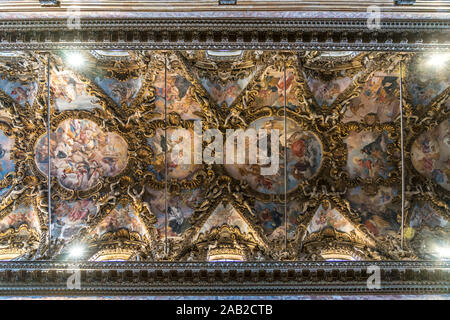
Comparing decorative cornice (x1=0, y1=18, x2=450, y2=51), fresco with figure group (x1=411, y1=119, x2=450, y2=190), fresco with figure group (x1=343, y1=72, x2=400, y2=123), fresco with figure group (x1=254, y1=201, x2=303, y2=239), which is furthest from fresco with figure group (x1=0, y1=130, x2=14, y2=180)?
fresco with figure group (x1=411, y1=119, x2=450, y2=190)

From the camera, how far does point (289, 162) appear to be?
9781mm

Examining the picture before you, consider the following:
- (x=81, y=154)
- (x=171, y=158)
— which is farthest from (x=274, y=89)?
(x=81, y=154)

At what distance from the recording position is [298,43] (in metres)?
7.39

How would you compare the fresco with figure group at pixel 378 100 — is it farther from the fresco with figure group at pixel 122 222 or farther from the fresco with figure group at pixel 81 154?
the fresco with figure group at pixel 81 154

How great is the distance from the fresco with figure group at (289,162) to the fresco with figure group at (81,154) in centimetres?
383

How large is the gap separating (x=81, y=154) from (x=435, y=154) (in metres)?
11.6

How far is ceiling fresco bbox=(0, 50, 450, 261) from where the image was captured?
8.86 meters

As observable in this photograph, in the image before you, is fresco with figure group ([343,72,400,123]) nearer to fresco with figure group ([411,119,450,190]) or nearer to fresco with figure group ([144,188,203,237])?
fresco with figure group ([411,119,450,190])

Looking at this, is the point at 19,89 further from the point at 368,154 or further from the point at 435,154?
the point at 435,154

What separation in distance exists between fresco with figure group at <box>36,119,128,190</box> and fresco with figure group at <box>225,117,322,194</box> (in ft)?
12.6

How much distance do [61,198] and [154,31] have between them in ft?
20.0
